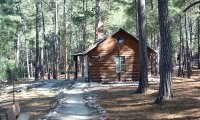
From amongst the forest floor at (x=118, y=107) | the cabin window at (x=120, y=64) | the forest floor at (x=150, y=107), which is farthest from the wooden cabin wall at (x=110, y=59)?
the forest floor at (x=150, y=107)

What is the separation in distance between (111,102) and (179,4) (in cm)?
992

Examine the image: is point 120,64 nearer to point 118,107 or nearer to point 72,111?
point 118,107

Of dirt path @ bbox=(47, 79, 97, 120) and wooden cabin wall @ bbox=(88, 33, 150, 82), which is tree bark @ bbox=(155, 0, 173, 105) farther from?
wooden cabin wall @ bbox=(88, 33, 150, 82)

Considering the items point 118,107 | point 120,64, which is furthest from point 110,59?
point 118,107

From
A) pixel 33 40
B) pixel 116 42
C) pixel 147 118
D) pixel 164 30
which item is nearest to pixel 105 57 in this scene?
pixel 116 42

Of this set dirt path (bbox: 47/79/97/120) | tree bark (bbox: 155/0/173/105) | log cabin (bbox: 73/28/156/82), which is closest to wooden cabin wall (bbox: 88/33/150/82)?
log cabin (bbox: 73/28/156/82)

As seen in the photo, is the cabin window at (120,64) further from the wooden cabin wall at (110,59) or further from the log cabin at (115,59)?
the wooden cabin wall at (110,59)

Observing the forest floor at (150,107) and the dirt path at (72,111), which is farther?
the dirt path at (72,111)

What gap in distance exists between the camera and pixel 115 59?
121 ft

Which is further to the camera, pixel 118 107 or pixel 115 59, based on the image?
pixel 115 59

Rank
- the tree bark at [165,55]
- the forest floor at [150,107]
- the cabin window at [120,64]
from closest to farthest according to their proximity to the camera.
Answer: the forest floor at [150,107]
the tree bark at [165,55]
the cabin window at [120,64]

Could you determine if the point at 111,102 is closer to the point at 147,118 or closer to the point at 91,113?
the point at 91,113

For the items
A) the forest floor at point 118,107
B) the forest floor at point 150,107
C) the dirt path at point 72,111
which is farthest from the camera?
the dirt path at point 72,111

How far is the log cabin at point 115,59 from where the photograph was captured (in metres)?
36.4
